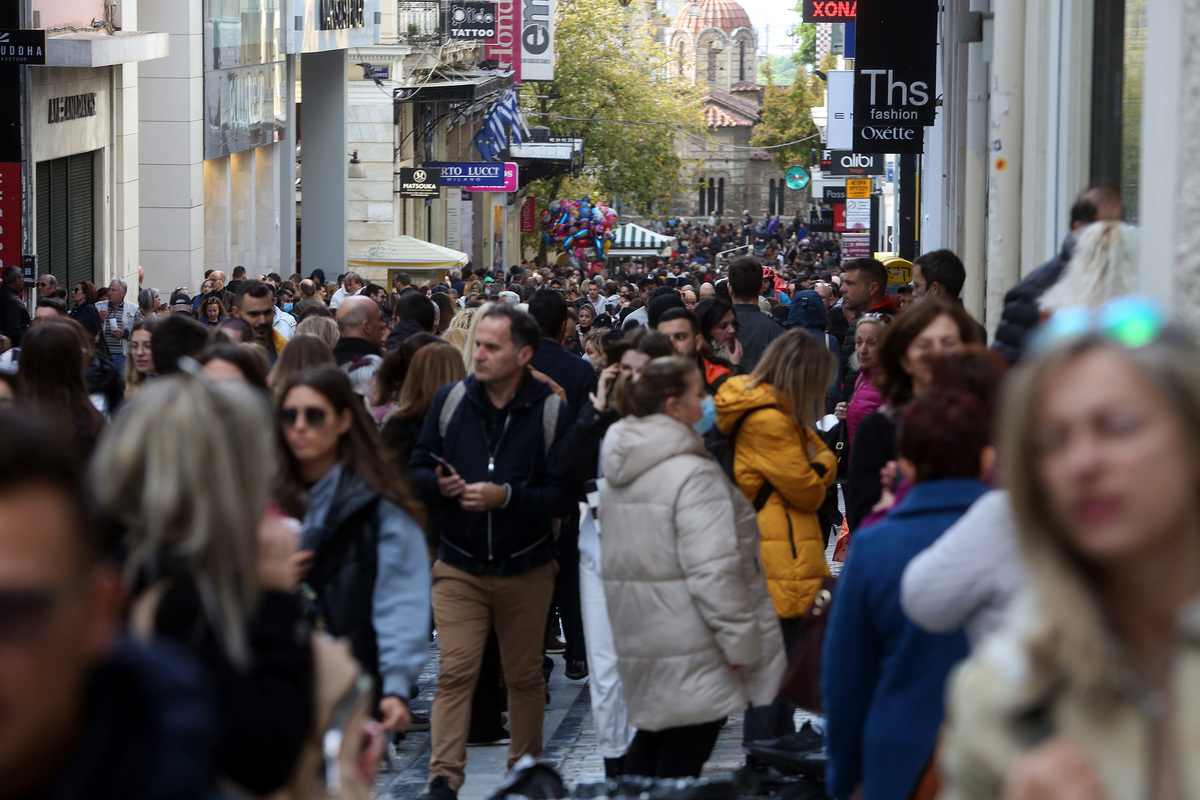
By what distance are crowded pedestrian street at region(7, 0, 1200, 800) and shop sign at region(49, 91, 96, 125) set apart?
4.14m

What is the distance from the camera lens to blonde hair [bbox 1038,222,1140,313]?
446 centimetres

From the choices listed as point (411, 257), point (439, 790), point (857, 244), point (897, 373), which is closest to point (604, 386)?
point (439, 790)

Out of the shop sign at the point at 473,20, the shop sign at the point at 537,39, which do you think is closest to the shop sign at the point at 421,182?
the shop sign at the point at 473,20

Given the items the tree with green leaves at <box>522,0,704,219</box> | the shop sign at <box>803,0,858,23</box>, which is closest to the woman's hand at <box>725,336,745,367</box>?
the shop sign at <box>803,0,858,23</box>

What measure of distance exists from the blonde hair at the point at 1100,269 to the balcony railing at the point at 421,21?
38.3 m

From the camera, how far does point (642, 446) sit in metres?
5.77

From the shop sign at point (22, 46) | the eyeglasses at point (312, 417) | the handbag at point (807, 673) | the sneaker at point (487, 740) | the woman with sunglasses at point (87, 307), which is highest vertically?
the shop sign at point (22, 46)

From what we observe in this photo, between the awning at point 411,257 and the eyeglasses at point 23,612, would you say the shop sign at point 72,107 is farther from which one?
the eyeglasses at point 23,612

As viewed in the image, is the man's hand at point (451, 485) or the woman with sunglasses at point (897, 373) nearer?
the woman with sunglasses at point (897, 373)

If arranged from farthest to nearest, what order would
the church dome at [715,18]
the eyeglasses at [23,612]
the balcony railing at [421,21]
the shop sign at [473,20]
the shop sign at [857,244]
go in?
the church dome at [715,18], the shop sign at [473,20], the balcony railing at [421,21], the shop sign at [857,244], the eyeglasses at [23,612]

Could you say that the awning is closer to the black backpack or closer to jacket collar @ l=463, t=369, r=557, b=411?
the black backpack

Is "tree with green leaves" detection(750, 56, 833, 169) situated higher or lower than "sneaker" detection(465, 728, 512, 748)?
higher

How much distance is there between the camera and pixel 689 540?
568cm

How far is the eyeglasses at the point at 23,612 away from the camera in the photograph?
1799mm
